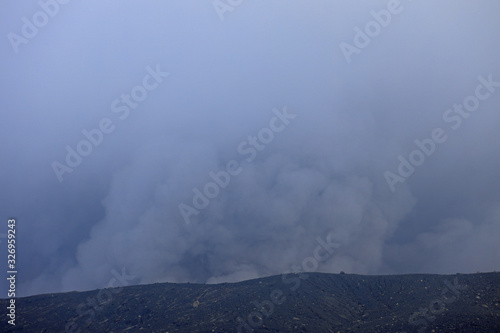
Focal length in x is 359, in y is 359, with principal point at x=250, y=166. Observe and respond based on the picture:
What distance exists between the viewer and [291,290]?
3288 cm

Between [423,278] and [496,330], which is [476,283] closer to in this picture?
[423,278]

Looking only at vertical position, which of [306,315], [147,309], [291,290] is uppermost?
[147,309]

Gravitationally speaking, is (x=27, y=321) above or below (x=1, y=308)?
below

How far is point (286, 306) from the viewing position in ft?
97.9

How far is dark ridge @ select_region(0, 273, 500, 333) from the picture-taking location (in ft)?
85.4

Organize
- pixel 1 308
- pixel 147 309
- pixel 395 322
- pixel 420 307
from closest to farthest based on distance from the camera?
pixel 395 322 < pixel 420 307 < pixel 147 309 < pixel 1 308

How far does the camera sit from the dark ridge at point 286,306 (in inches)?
1024

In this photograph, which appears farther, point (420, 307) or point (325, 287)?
point (325, 287)

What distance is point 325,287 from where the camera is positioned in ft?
113

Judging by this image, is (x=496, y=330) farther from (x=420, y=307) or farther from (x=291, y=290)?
(x=291, y=290)

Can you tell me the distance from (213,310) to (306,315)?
7775 mm

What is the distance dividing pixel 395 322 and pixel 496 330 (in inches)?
237

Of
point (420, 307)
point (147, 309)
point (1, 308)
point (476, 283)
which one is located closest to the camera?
point (420, 307)

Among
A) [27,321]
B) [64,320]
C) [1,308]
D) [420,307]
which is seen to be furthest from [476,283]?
[1,308]
